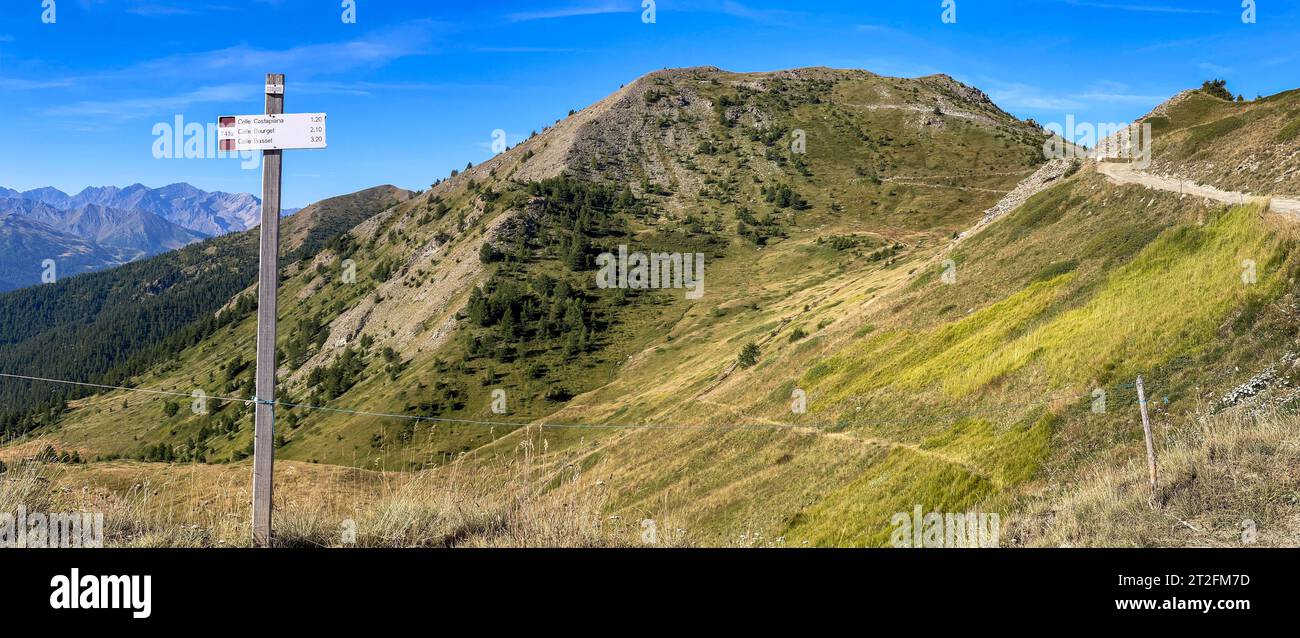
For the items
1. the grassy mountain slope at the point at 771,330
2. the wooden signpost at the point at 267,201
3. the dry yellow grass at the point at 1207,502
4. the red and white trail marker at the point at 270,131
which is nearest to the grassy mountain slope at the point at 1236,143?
the grassy mountain slope at the point at 771,330

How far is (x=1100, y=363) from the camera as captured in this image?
71.2ft

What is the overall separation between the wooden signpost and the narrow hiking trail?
2918 cm

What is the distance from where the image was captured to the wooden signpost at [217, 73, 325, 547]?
27.8 feet

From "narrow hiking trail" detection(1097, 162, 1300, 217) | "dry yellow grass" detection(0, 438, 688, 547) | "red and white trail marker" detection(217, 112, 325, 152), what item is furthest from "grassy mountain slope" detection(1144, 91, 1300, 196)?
"red and white trail marker" detection(217, 112, 325, 152)

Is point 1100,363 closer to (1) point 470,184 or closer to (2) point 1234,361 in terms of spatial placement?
(2) point 1234,361

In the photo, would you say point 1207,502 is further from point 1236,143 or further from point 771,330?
point 771,330

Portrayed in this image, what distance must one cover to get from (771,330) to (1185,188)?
3696cm

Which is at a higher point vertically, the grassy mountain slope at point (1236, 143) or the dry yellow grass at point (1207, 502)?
the grassy mountain slope at point (1236, 143)

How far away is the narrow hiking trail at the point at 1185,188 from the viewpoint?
26328 millimetres

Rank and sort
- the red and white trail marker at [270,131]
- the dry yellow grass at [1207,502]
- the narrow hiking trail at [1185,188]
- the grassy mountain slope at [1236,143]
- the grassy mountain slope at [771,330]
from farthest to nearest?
the grassy mountain slope at [1236,143]
the narrow hiking trail at [1185,188]
the grassy mountain slope at [771,330]
the red and white trail marker at [270,131]
the dry yellow grass at [1207,502]

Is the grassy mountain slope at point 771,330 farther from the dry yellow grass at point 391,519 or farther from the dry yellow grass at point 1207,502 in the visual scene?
the dry yellow grass at point 391,519
